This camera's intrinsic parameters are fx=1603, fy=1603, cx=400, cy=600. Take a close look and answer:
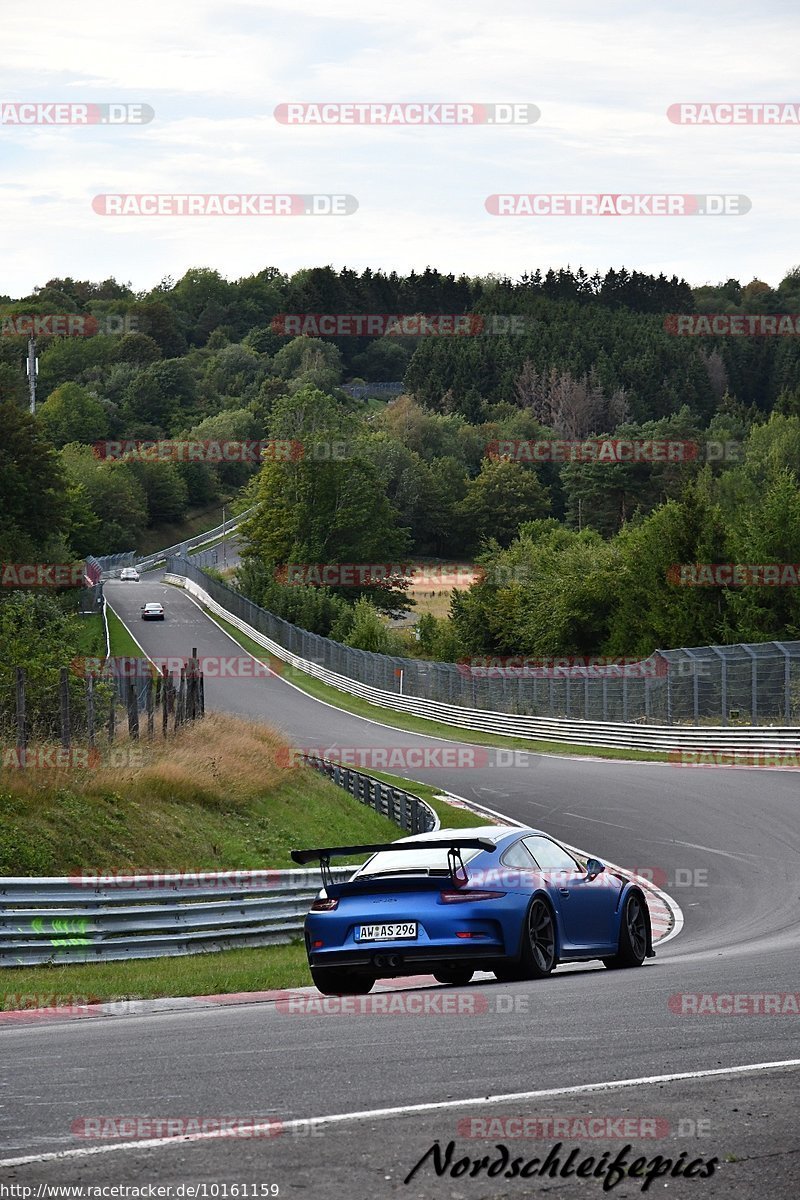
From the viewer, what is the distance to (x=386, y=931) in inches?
454

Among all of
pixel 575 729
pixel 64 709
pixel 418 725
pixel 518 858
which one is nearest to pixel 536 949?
pixel 518 858

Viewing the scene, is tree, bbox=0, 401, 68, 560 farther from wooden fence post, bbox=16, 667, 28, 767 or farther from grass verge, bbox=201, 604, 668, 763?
wooden fence post, bbox=16, 667, 28, 767

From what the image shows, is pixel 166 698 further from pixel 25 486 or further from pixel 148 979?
pixel 25 486

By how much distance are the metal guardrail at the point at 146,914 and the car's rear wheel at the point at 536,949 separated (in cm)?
362

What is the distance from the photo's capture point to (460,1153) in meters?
5.71

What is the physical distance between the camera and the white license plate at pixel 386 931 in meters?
11.5

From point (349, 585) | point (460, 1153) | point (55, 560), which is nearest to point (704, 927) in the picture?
point (460, 1153)

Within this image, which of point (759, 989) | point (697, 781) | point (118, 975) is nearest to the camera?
point (759, 989)

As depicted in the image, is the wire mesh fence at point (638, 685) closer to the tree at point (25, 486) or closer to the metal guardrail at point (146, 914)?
the tree at point (25, 486)

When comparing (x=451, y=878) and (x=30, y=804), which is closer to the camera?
(x=451, y=878)

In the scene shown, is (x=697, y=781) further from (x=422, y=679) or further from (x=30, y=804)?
(x=422, y=679)

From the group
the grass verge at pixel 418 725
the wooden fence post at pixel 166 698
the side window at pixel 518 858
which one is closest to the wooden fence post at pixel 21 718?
the wooden fence post at pixel 166 698

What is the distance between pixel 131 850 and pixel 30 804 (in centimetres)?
148

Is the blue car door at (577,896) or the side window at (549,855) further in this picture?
the side window at (549,855)
